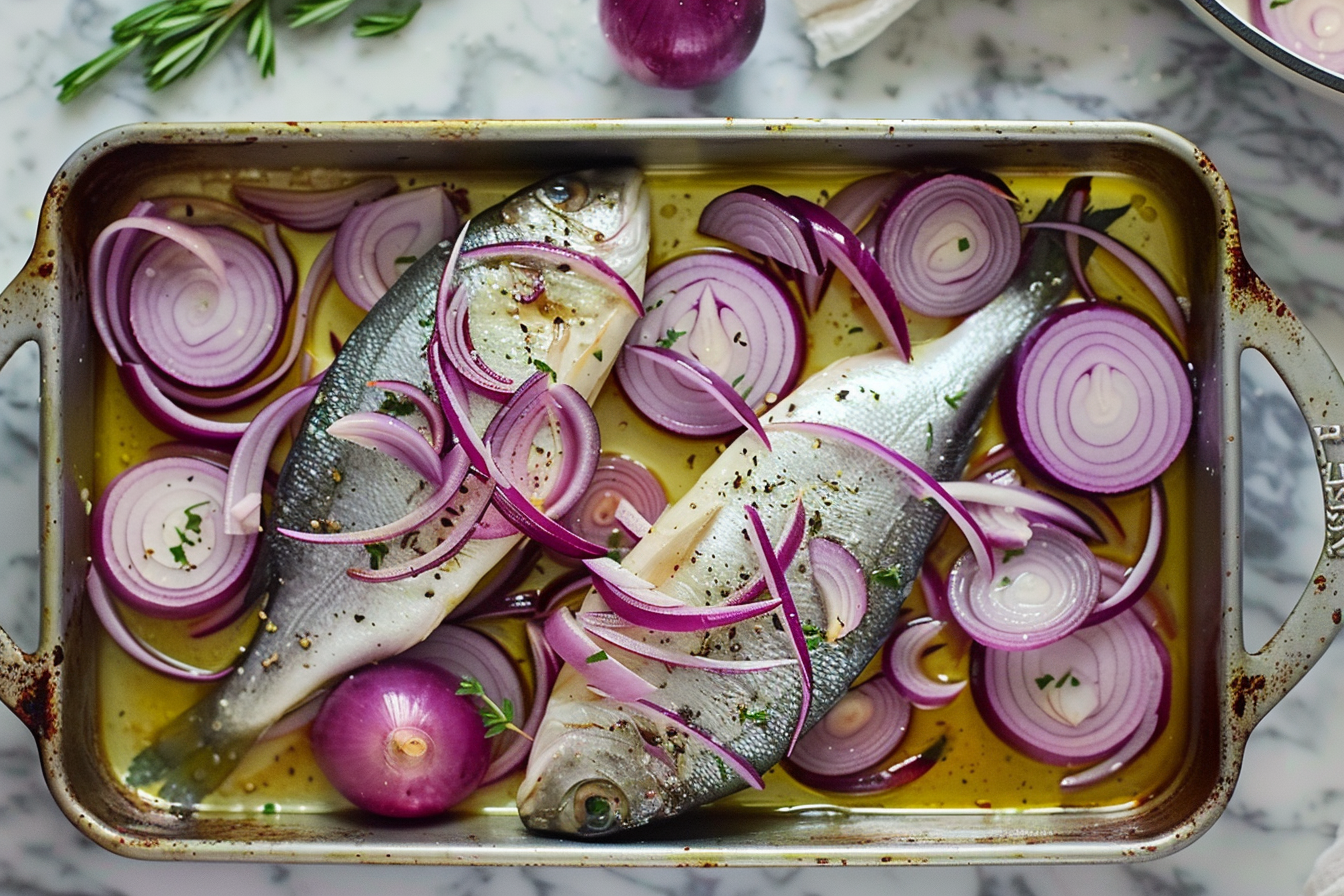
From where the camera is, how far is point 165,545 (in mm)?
1995

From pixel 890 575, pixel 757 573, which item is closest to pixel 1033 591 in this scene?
pixel 890 575

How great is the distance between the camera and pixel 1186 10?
2078 millimetres

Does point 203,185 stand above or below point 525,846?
above

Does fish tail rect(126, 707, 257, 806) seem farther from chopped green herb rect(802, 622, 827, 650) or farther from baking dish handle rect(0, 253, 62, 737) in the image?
chopped green herb rect(802, 622, 827, 650)

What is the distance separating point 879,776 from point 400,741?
84 cm

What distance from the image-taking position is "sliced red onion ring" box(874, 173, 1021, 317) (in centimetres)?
197

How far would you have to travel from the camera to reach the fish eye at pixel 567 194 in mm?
1862

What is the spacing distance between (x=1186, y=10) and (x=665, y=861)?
5.81ft

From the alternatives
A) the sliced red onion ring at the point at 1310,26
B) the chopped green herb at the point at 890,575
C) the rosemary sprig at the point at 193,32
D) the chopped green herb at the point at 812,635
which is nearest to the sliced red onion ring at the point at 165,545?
the rosemary sprig at the point at 193,32

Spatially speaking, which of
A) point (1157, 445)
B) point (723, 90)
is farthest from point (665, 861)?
point (723, 90)

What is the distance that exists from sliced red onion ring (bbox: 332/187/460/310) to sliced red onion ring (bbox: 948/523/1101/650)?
1127mm

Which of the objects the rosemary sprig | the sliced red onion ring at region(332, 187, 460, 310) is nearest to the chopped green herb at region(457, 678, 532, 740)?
the sliced red onion ring at region(332, 187, 460, 310)

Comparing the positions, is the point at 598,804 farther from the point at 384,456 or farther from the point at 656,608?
the point at 384,456

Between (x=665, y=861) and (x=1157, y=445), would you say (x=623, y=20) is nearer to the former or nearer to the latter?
(x=1157, y=445)
